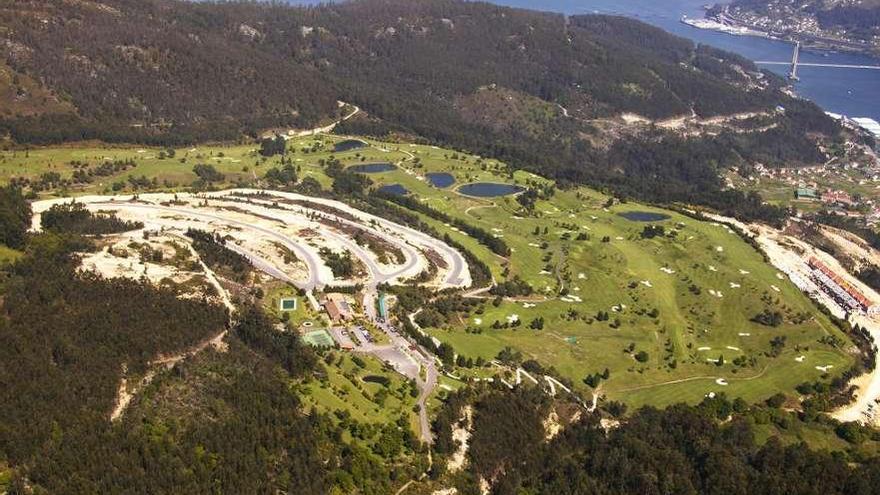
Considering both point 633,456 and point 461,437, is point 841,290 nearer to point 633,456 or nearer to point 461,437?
point 633,456

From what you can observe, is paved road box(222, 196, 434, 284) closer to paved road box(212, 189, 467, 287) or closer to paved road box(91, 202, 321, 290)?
paved road box(212, 189, 467, 287)

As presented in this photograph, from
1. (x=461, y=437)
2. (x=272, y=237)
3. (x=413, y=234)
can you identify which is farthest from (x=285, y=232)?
(x=461, y=437)

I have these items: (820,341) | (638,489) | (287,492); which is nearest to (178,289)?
(287,492)

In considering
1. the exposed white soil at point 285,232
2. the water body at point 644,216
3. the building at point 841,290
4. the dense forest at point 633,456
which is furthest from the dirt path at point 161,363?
the building at point 841,290

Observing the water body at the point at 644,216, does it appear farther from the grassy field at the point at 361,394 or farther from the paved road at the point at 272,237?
the grassy field at the point at 361,394

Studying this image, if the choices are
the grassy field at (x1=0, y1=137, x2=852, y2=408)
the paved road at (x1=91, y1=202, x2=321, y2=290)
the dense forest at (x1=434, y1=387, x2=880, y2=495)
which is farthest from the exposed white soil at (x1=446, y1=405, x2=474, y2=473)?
the paved road at (x1=91, y1=202, x2=321, y2=290)
